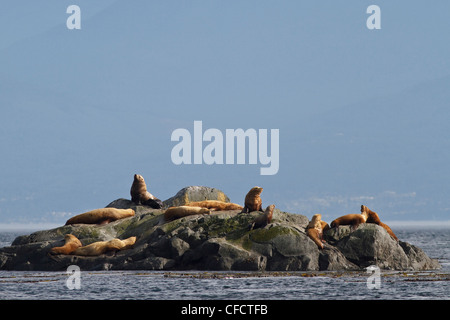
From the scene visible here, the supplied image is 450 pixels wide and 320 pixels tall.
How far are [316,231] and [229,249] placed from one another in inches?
146

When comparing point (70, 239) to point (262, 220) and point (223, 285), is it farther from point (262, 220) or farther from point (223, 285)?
point (223, 285)

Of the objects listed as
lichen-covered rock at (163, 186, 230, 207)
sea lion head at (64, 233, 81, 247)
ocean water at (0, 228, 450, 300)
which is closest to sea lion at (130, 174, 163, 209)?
lichen-covered rock at (163, 186, 230, 207)

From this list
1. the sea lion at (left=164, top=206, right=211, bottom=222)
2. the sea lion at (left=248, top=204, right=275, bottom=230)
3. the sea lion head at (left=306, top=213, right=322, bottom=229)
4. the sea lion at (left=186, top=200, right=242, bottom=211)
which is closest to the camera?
the sea lion at (left=248, top=204, right=275, bottom=230)

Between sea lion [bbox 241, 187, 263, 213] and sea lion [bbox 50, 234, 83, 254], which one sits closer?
sea lion [bbox 50, 234, 83, 254]

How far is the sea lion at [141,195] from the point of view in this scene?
1644 inches

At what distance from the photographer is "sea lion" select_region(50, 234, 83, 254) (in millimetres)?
35906

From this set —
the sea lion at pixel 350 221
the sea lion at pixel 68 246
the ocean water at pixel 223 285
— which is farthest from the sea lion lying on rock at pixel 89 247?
the sea lion at pixel 350 221

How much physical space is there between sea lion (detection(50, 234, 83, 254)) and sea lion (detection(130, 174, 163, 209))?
19.3 ft

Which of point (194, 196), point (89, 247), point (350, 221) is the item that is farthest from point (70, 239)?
point (350, 221)

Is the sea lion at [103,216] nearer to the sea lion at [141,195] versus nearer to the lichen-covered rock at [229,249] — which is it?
the lichen-covered rock at [229,249]

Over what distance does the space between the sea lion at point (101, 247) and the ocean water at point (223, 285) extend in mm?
1870

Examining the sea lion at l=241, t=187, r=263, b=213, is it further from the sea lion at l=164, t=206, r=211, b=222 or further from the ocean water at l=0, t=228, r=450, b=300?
the ocean water at l=0, t=228, r=450, b=300

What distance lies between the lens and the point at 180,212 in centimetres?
Answer: 3775
